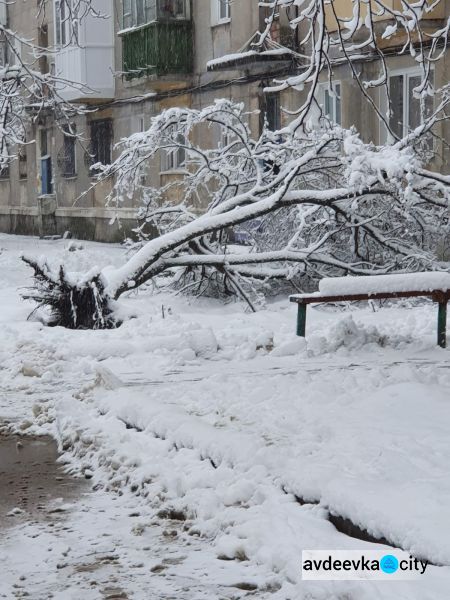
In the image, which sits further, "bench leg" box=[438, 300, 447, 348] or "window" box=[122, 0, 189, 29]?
"window" box=[122, 0, 189, 29]

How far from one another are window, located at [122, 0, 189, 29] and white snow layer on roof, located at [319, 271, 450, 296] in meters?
16.2

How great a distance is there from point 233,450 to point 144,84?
20947 millimetres

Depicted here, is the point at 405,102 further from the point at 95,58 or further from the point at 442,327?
the point at 95,58

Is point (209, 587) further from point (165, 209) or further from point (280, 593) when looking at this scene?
point (165, 209)

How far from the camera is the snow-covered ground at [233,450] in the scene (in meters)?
4.37

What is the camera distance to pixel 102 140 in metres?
30.0

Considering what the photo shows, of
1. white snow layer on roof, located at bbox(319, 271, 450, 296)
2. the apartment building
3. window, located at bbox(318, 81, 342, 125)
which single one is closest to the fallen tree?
white snow layer on roof, located at bbox(319, 271, 450, 296)

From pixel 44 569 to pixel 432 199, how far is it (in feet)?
28.9

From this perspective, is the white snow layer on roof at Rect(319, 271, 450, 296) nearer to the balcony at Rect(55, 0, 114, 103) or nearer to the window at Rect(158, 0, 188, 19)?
the window at Rect(158, 0, 188, 19)

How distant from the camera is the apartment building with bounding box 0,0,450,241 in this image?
1998 cm

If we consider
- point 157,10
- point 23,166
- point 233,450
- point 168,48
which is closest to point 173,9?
point 157,10

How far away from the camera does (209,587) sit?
424 cm

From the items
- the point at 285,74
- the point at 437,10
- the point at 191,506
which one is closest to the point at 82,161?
the point at 285,74

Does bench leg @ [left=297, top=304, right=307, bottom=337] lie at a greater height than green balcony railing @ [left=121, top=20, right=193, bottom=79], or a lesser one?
lesser
